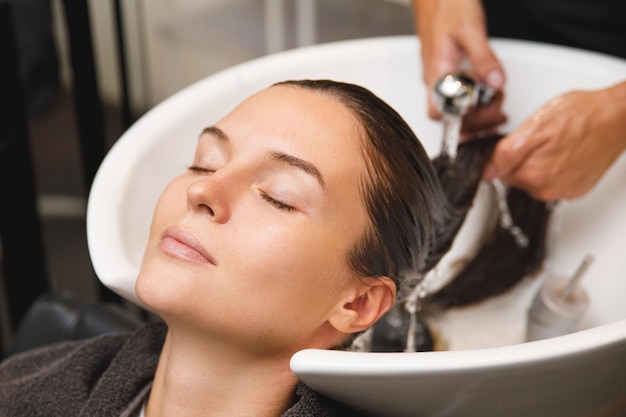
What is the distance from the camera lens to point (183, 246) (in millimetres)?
772

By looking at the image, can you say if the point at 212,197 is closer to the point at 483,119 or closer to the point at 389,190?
the point at 389,190

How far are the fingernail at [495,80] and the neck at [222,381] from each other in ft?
1.73

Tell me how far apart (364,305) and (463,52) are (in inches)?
19.9

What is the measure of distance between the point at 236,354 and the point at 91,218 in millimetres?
236

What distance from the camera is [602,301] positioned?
109 cm

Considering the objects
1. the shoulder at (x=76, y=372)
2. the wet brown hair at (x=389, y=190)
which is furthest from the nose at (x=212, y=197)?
the shoulder at (x=76, y=372)

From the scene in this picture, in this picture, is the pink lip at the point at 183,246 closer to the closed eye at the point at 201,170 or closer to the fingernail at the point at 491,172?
the closed eye at the point at 201,170

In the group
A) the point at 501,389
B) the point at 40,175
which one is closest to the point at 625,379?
the point at 501,389

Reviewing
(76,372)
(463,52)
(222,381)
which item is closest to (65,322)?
(76,372)

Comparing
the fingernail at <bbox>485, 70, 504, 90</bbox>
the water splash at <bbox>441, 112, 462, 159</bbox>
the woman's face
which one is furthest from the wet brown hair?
the fingernail at <bbox>485, 70, 504, 90</bbox>

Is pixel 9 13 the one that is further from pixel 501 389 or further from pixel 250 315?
pixel 501 389

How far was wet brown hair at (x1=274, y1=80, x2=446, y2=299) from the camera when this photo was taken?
0.79 metres

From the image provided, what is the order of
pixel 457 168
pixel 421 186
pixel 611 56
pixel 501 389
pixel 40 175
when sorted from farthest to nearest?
pixel 40 175 < pixel 611 56 < pixel 457 168 < pixel 421 186 < pixel 501 389

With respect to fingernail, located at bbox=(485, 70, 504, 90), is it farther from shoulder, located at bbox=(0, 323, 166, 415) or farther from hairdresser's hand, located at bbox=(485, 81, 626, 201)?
shoulder, located at bbox=(0, 323, 166, 415)
